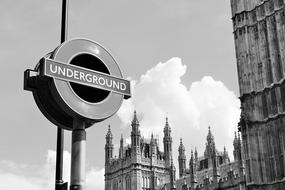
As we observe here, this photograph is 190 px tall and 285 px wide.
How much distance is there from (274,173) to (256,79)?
7124 millimetres

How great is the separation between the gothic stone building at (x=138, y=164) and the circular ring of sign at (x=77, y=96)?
60.7 meters

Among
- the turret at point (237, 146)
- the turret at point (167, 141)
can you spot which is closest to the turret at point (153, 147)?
the turret at point (167, 141)

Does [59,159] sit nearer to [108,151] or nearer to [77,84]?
[77,84]

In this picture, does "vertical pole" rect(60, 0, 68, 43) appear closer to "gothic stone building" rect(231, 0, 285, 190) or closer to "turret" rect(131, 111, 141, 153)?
"gothic stone building" rect(231, 0, 285, 190)

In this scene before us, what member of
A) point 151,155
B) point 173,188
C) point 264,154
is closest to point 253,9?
point 264,154

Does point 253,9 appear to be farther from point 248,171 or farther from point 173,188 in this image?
point 173,188

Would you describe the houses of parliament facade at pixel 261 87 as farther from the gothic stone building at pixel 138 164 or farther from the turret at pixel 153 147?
the turret at pixel 153 147

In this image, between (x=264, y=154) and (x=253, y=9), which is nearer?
(x=264, y=154)

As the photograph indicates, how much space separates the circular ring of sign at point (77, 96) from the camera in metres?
4.94

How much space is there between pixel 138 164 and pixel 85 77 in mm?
Answer: 62736

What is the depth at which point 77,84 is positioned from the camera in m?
5.17

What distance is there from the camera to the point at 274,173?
3475 centimetres

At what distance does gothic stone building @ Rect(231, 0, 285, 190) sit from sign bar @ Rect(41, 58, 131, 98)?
100ft

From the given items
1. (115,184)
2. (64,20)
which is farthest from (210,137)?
(64,20)
